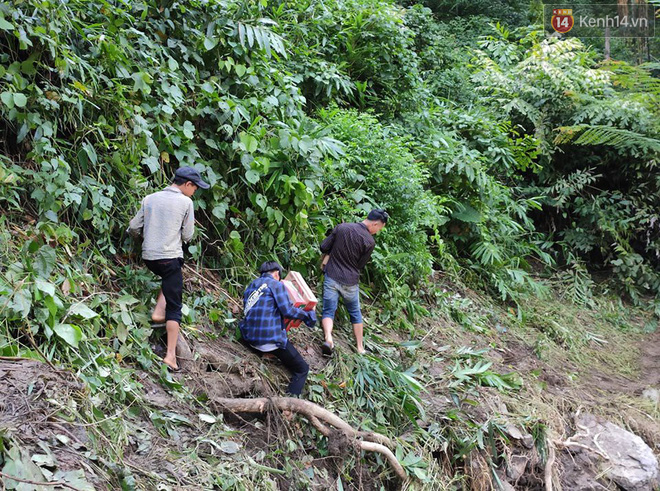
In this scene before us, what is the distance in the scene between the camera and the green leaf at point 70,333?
374 cm

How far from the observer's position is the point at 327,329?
18.5 feet

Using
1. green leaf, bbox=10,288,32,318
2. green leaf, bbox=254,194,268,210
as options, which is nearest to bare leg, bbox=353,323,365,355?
green leaf, bbox=254,194,268,210

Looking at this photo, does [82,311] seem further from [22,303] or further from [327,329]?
[327,329]

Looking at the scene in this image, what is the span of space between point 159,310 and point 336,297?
1.81 meters

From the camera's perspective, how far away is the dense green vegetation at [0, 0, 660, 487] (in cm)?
439

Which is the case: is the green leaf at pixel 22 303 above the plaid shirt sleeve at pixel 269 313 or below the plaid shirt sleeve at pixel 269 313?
above

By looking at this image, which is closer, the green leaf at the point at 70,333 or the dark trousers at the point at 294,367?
the green leaf at the point at 70,333

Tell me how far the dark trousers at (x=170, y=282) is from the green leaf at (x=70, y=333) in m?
A: 0.72

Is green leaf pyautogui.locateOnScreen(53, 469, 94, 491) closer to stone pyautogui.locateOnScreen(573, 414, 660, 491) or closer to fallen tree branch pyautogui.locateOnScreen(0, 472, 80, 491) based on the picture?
fallen tree branch pyautogui.locateOnScreen(0, 472, 80, 491)

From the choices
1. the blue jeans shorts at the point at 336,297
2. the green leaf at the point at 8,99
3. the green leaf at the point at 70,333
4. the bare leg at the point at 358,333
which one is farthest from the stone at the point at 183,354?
the green leaf at the point at 8,99

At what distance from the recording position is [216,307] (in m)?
5.33

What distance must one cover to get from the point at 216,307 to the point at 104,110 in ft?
6.18

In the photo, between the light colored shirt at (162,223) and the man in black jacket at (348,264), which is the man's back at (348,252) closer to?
the man in black jacket at (348,264)

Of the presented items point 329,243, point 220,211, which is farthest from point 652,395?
point 220,211
